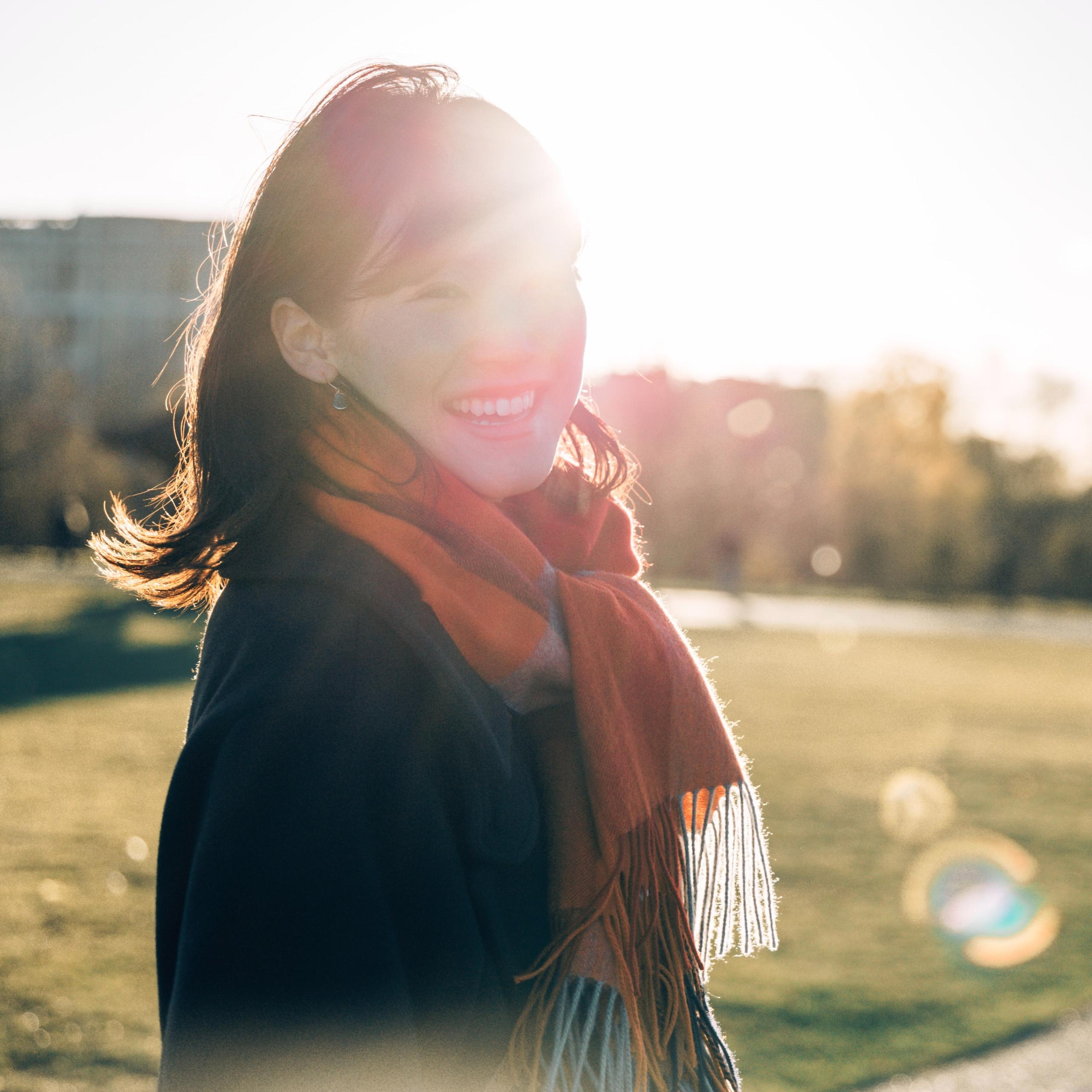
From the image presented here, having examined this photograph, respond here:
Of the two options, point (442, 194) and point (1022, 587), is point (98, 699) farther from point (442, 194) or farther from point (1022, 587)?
point (1022, 587)

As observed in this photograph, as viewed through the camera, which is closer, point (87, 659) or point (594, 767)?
point (594, 767)

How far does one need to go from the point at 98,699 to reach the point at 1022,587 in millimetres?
34911

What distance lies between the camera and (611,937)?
151cm

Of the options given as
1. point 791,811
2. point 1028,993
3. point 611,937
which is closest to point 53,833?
point 791,811

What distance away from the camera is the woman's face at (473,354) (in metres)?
1.46

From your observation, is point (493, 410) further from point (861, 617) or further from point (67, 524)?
point (67, 524)

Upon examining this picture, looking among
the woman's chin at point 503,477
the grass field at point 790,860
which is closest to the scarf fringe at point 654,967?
the woman's chin at point 503,477

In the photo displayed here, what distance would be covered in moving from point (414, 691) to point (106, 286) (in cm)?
4491

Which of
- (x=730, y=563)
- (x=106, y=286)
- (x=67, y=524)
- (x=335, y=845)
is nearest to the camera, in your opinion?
(x=335, y=845)

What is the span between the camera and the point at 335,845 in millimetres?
1199

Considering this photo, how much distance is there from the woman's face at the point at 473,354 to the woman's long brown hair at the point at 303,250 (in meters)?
0.05

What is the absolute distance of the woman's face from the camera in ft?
4.79

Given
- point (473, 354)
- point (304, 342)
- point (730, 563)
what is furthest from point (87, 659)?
point (730, 563)

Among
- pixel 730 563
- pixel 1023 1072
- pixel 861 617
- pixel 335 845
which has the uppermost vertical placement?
pixel 335 845
